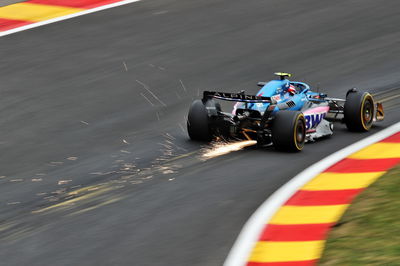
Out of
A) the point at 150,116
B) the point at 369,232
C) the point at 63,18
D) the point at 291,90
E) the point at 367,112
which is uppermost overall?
the point at 63,18

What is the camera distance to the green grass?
678cm

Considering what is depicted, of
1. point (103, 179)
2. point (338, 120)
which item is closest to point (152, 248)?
point (103, 179)

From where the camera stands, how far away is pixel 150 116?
13273mm

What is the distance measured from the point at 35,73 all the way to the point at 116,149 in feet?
14.3

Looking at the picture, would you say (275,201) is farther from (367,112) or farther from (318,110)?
(367,112)

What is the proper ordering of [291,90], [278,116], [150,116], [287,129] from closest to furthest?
[287,129]
[278,116]
[291,90]
[150,116]

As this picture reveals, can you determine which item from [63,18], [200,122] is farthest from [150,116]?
[63,18]

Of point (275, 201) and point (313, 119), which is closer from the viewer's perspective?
point (275, 201)

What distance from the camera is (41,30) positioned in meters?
17.6

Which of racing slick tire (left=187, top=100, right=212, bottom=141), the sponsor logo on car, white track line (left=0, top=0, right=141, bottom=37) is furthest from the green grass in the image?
white track line (left=0, top=0, right=141, bottom=37)

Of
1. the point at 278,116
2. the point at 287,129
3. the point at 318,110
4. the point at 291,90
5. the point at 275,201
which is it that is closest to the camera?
the point at 275,201

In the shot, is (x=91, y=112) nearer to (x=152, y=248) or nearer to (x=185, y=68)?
(x=185, y=68)

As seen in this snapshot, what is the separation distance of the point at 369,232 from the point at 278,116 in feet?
11.8

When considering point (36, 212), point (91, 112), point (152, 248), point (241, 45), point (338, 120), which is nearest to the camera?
point (152, 248)
